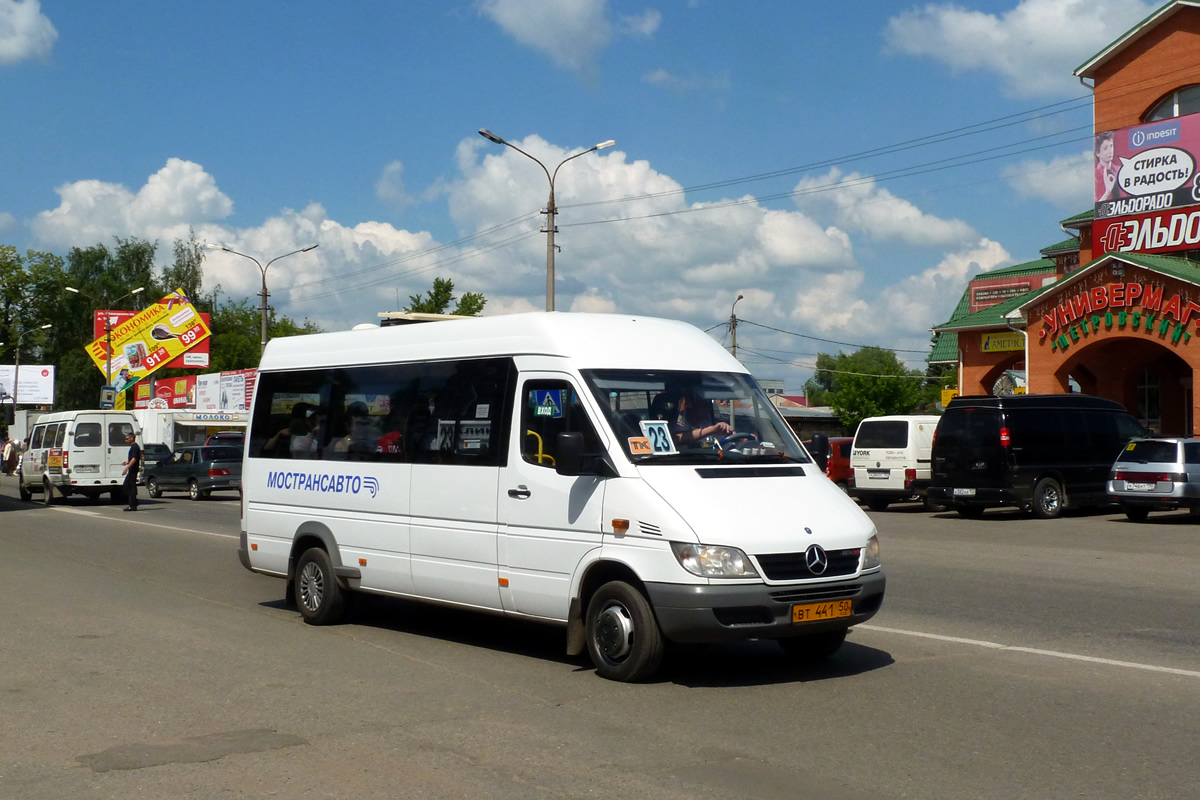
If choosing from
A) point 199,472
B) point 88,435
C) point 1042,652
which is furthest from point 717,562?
point 199,472

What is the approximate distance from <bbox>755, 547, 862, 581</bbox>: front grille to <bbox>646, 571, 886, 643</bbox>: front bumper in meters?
0.07

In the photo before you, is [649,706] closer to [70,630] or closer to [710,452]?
[710,452]

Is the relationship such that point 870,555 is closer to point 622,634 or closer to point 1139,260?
point 622,634

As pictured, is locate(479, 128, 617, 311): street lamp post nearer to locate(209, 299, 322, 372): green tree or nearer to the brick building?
the brick building

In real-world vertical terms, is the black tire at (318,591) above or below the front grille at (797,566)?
below

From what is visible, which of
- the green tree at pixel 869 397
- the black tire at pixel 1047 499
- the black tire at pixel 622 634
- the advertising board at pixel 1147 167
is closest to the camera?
A: the black tire at pixel 622 634

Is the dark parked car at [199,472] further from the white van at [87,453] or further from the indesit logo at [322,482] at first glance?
the indesit logo at [322,482]

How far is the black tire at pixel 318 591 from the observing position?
33.2ft

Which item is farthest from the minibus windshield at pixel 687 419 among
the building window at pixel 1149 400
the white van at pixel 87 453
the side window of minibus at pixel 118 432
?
the building window at pixel 1149 400

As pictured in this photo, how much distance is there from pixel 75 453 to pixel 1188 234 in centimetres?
3089

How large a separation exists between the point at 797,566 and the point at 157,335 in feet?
184

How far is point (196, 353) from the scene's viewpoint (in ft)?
196

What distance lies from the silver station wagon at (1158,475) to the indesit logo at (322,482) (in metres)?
16.7

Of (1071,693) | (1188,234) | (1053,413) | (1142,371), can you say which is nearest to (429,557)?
(1071,693)
